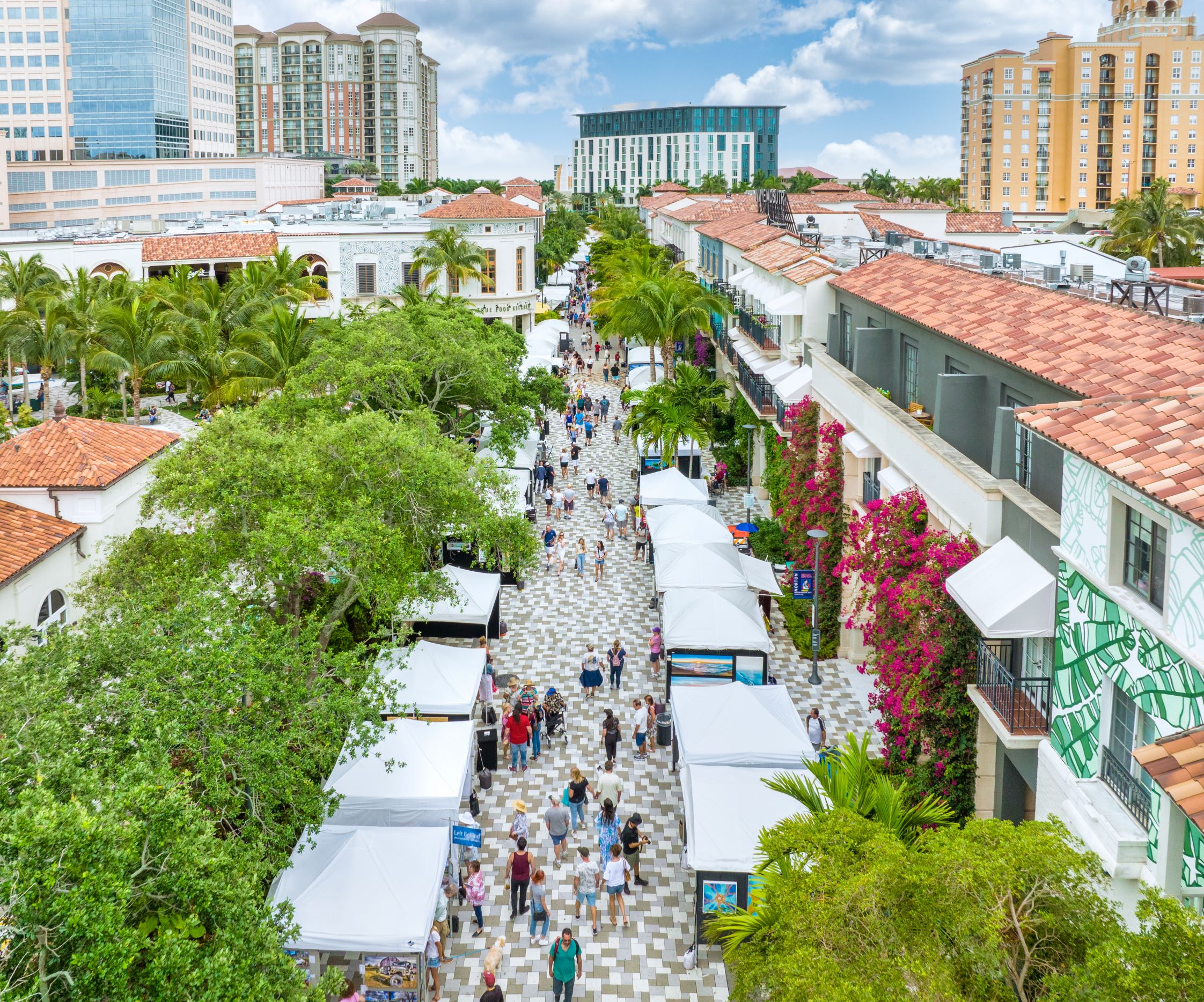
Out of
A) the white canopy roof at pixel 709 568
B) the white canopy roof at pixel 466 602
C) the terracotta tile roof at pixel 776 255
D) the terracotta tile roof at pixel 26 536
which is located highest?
the terracotta tile roof at pixel 776 255

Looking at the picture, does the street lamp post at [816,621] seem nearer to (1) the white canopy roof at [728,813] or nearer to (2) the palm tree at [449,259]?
(1) the white canopy roof at [728,813]

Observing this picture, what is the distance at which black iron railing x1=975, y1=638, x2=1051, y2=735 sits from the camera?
38.9 feet

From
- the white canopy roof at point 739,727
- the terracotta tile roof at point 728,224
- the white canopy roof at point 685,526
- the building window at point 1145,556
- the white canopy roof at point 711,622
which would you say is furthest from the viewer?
the terracotta tile roof at point 728,224

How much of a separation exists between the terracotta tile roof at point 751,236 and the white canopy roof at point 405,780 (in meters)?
24.6

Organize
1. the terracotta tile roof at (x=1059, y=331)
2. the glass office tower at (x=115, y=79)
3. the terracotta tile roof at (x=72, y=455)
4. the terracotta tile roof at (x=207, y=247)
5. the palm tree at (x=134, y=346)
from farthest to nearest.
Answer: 1. the glass office tower at (x=115, y=79)
2. the terracotta tile roof at (x=207, y=247)
3. the palm tree at (x=134, y=346)
4. the terracotta tile roof at (x=72, y=455)
5. the terracotta tile roof at (x=1059, y=331)

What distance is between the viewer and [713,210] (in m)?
64.2

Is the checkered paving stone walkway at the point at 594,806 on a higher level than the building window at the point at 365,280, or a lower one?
lower

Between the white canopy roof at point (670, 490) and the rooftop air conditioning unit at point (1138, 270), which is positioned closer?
the rooftop air conditioning unit at point (1138, 270)

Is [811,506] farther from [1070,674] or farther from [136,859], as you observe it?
[136,859]

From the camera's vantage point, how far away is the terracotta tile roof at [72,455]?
20.0 meters

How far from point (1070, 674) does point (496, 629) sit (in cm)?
1597

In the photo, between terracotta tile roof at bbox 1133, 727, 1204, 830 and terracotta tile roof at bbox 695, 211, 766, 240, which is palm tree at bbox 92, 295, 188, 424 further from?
terracotta tile roof at bbox 1133, 727, 1204, 830

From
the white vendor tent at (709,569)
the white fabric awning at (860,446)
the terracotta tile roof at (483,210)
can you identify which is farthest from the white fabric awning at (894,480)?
the terracotta tile roof at (483,210)

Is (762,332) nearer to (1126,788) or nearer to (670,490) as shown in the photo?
(670,490)
